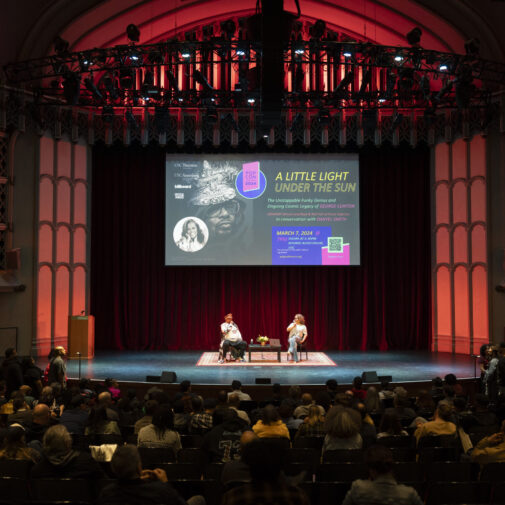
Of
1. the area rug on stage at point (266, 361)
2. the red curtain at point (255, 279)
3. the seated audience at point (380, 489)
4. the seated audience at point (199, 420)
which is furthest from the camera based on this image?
the red curtain at point (255, 279)

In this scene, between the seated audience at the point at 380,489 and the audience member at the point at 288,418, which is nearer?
the seated audience at the point at 380,489

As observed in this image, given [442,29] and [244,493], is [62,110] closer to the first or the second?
[442,29]

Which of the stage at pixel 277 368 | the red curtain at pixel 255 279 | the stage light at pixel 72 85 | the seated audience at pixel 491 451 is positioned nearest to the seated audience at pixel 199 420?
the seated audience at pixel 491 451

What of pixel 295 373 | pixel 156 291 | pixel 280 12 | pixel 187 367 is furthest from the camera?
pixel 156 291

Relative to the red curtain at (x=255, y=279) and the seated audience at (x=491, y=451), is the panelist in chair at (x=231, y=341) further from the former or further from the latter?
the seated audience at (x=491, y=451)

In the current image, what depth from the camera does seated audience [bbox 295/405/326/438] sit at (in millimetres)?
5512

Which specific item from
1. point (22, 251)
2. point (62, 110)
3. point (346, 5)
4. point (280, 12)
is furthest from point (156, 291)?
point (280, 12)

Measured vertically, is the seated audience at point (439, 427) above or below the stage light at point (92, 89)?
below

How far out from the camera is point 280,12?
8984 mm

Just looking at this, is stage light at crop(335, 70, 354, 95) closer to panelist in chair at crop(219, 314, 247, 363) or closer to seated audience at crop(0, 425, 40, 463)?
panelist in chair at crop(219, 314, 247, 363)

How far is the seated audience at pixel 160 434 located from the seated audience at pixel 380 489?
213 centimetres

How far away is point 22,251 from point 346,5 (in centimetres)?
956

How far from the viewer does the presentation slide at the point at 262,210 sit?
1623cm

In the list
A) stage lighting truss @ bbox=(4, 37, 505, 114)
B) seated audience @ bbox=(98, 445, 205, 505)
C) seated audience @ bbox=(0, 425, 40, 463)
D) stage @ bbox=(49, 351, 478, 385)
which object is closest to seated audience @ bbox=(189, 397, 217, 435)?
seated audience @ bbox=(0, 425, 40, 463)
